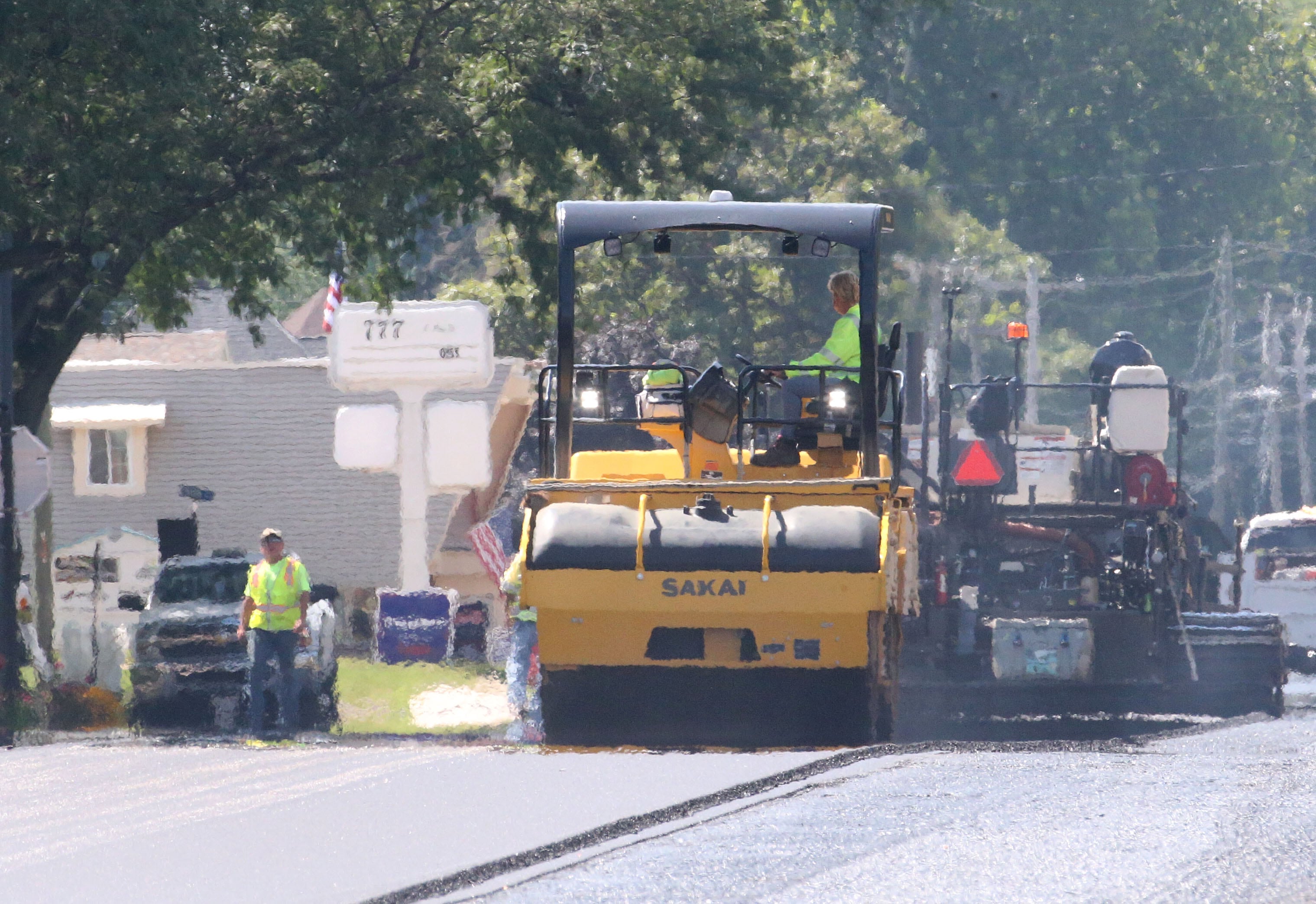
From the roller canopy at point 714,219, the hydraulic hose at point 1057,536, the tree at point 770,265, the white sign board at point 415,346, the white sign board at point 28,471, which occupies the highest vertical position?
the tree at point 770,265

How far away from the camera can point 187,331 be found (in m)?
42.0

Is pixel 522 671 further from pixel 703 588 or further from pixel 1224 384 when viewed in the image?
pixel 1224 384

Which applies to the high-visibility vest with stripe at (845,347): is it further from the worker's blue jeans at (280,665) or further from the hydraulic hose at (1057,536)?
the hydraulic hose at (1057,536)

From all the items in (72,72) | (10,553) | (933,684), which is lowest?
(933,684)

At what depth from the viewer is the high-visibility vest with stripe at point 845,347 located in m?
13.1

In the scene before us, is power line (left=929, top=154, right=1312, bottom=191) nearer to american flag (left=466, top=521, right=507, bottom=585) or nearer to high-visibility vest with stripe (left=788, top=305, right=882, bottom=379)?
american flag (left=466, top=521, right=507, bottom=585)

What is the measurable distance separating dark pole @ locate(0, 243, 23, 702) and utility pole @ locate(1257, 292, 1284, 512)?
4634 centimetres

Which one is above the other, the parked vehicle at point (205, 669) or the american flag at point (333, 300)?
the american flag at point (333, 300)

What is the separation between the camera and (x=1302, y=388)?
2477 inches

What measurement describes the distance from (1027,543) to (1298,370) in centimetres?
4428

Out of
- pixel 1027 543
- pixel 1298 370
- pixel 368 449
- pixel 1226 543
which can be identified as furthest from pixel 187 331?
pixel 1298 370

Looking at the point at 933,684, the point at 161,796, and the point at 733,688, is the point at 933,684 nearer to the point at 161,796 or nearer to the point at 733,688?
the point at 733,688

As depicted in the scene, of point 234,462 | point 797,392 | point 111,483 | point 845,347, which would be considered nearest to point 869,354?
point 845,347

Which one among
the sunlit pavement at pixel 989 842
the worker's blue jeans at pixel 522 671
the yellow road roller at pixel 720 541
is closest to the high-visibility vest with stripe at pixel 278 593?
the worker's blue jeans at pixel 522 671
